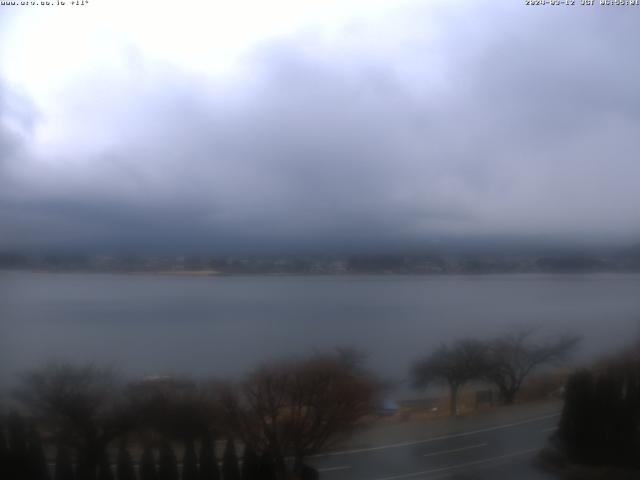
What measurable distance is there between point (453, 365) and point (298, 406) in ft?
1.84

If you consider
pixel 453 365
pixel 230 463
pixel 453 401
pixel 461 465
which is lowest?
pixel 461 465

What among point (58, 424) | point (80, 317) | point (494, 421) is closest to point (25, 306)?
point (80, 317)

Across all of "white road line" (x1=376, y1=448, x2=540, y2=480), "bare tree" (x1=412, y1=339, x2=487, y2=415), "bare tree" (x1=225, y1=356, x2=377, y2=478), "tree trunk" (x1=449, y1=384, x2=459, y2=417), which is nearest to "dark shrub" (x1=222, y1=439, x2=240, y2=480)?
"bare tree" (x1=225, y1=356, x2=377, y2=478)

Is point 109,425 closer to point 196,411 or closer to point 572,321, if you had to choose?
point 196,411

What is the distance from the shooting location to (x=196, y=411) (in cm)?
216

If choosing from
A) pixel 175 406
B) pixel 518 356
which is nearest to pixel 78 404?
pixel 175 406

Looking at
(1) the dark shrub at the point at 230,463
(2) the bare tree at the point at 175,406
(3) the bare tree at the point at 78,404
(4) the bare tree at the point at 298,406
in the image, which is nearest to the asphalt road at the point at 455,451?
(4) the bare tree at the point at 298,406

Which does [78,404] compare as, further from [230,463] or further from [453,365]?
[453,365]

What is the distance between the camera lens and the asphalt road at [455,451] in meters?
2.29

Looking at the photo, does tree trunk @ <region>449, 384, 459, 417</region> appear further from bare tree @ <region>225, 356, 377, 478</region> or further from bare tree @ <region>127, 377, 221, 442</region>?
bare tree @ <region>127, 377, 221, 442</region>

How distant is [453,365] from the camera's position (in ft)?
7.40

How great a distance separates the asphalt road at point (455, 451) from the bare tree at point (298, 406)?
4.1 inches

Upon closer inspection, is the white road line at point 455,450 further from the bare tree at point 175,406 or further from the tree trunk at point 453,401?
the bare tree at point 175,406

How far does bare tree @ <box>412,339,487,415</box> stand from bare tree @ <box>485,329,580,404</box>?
5 cm
